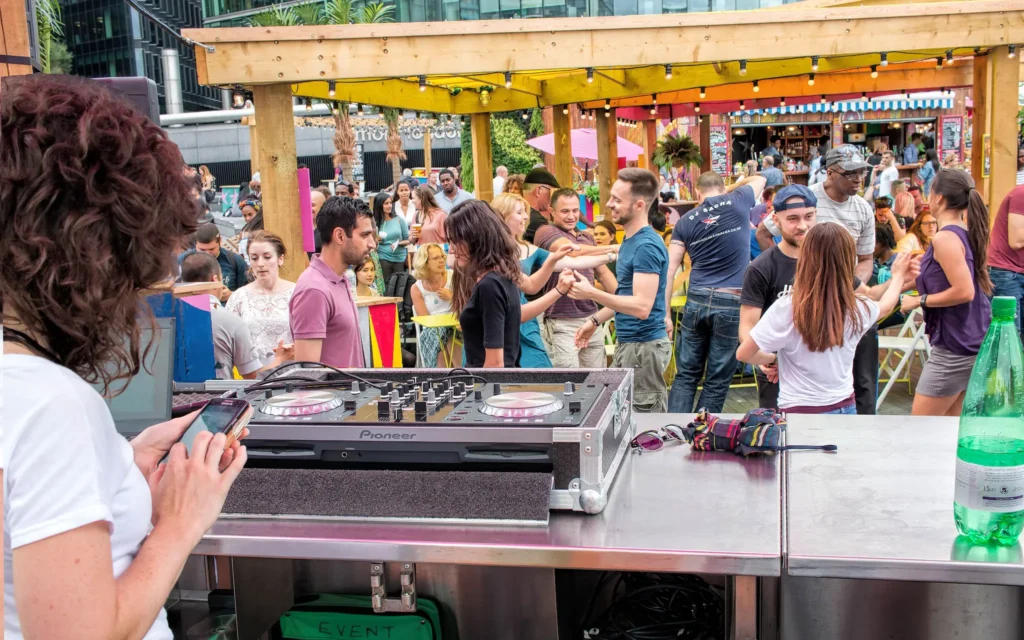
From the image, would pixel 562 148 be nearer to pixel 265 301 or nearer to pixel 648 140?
pixel 648 140

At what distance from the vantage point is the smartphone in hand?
1.40m

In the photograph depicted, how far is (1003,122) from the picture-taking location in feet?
23.7

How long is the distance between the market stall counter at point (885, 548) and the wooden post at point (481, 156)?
29.5ft

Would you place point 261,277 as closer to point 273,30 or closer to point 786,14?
point 273,30

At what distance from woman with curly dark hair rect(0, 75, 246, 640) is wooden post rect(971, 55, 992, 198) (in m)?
7.60

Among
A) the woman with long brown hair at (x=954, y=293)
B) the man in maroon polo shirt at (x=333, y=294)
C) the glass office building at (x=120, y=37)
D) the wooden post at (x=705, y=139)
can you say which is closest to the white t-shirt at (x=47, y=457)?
the man in maroon polo shirt at (x=333, y=294)

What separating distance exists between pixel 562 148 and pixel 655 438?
34.0 feet

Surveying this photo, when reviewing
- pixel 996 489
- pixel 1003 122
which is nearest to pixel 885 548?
pixel 996 489

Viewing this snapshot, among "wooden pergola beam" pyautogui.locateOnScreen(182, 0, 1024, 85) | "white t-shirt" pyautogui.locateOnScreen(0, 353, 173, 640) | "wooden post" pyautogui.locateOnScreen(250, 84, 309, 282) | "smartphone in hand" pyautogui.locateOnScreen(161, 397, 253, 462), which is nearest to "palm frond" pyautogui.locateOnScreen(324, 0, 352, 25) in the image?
"wooden pergola beam" pyautogui.locateOnScreen(182, 0, 1024, 85)

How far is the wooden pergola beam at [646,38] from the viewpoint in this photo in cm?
682

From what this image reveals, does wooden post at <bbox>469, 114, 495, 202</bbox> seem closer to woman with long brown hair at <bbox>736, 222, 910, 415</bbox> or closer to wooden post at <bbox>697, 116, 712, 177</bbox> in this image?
wooden post at <bbox>697, 116, 712, 177</bbox>

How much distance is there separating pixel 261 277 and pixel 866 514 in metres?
3.94

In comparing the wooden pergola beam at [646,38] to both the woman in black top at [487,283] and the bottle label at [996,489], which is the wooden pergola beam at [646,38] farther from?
the bottle label at [996,489]

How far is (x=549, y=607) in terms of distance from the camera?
7.12ft
